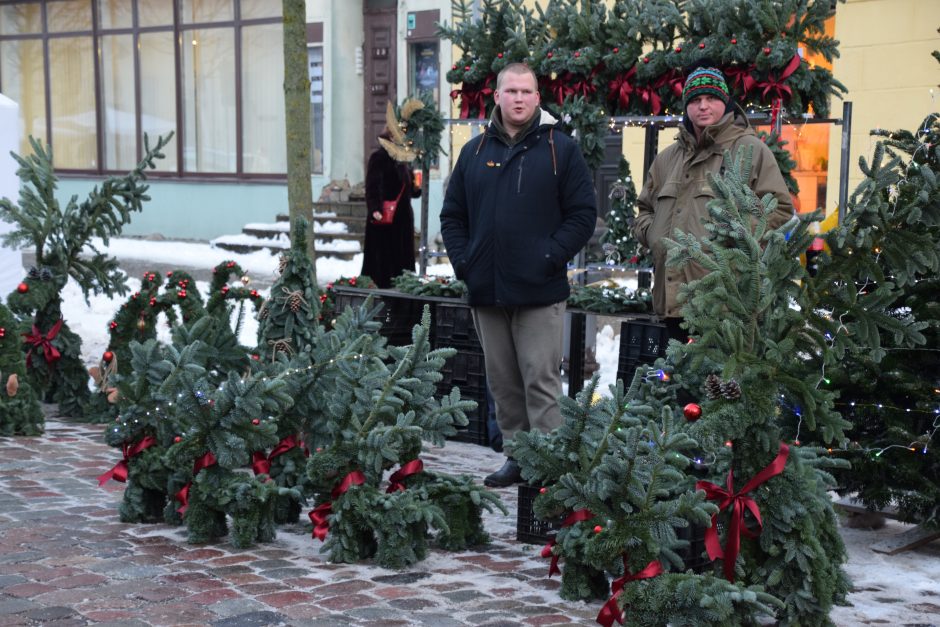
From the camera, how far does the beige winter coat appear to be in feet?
19.5

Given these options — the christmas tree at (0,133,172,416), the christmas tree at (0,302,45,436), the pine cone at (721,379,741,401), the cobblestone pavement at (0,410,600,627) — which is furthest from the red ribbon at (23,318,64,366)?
the pine cone at (721,379,741,401)

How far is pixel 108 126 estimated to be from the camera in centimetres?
2345

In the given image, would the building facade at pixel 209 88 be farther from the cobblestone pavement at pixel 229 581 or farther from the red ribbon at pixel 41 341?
the cobblestone pavement at pixel 229 581

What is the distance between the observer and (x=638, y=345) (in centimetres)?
712

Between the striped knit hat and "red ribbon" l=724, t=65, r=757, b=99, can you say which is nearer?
the striped knit hat

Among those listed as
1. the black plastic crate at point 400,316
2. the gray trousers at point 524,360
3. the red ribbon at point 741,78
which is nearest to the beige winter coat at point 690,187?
the gray trousers at point 524,360

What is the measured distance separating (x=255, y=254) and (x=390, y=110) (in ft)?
30.9

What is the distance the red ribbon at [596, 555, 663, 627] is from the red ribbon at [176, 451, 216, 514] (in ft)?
6.28

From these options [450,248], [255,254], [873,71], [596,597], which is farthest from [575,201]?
[255,254]

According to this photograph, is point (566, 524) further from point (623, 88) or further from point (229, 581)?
point (623, 88)

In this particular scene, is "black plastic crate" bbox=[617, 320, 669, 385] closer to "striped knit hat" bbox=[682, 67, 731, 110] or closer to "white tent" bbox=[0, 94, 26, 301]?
"striped knit hat" bbox=[682, 67, 731, 110]

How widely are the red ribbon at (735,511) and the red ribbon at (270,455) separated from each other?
216 centimetres

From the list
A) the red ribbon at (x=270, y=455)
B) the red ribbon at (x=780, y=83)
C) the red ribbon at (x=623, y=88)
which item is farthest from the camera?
the red ribbon at (x=623, y=88)

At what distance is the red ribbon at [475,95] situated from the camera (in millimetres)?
9188
